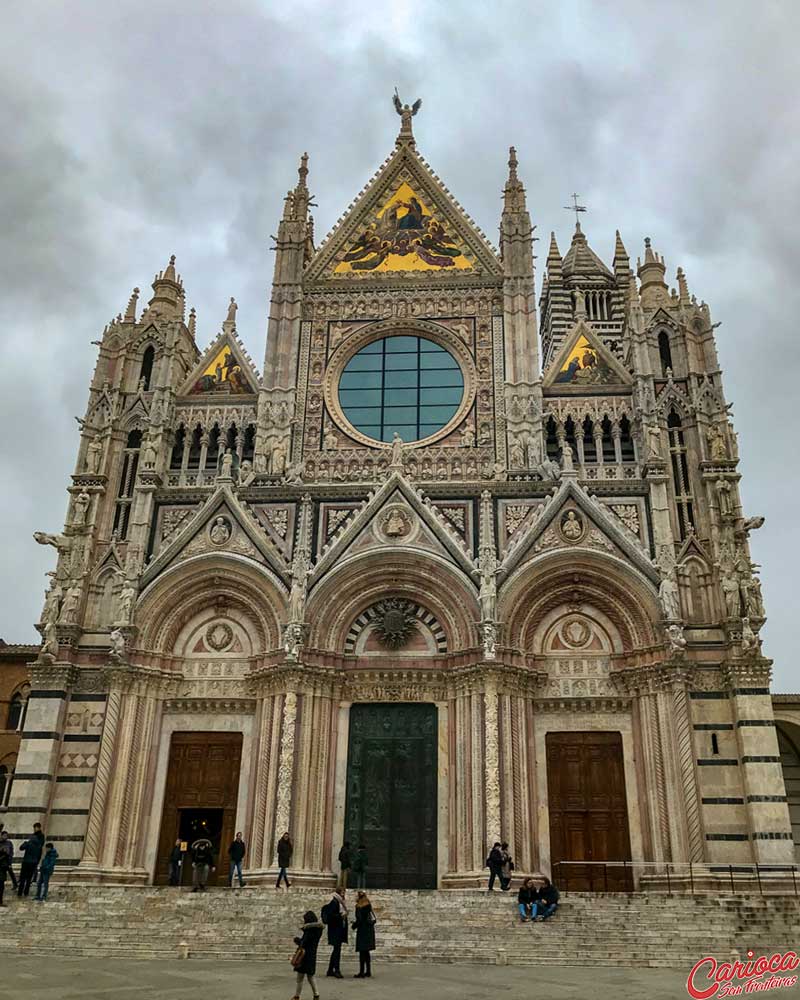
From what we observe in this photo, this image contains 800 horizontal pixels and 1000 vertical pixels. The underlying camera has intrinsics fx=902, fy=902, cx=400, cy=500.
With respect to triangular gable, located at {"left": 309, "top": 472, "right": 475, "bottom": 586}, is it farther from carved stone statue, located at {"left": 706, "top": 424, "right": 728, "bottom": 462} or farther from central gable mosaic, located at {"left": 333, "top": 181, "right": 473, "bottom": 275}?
central gable mosaic, located at {"left": 333, "top": 181, "right": 473, "bottom": 275}

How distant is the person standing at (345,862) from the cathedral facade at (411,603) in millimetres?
800

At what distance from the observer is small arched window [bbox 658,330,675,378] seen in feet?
81.1

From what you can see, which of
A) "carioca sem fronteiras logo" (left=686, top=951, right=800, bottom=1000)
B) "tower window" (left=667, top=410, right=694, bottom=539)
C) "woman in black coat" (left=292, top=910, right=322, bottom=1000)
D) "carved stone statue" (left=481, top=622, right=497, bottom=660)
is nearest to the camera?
"woman in black coat" (left=292, top=910, right=322, bottom=1000)

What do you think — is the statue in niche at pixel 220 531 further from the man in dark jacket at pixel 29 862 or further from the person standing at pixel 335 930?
the person standing at pixel 335 930

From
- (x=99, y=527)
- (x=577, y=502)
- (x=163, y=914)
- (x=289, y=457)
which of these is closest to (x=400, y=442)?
(x=289, y=457)

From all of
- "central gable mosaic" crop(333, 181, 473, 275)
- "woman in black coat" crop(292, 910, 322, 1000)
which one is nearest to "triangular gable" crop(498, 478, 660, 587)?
"central gable mosaic" crop(333, 181, 473, 275)

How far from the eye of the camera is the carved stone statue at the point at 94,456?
942 inches

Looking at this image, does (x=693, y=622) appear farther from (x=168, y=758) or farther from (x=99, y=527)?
(x=99, y=527)

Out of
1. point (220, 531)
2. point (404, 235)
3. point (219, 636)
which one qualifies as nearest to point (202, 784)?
point (219, 636)

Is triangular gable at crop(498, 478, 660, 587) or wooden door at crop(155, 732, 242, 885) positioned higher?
triangular gable at crop(498, 478, 660, 587)

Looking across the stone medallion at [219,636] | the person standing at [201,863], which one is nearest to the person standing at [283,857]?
the person standing at [201,863]

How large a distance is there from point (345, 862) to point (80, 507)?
11324 mm

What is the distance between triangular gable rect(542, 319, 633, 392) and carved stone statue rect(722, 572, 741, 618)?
629 centimetres

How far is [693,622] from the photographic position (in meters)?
21.0
